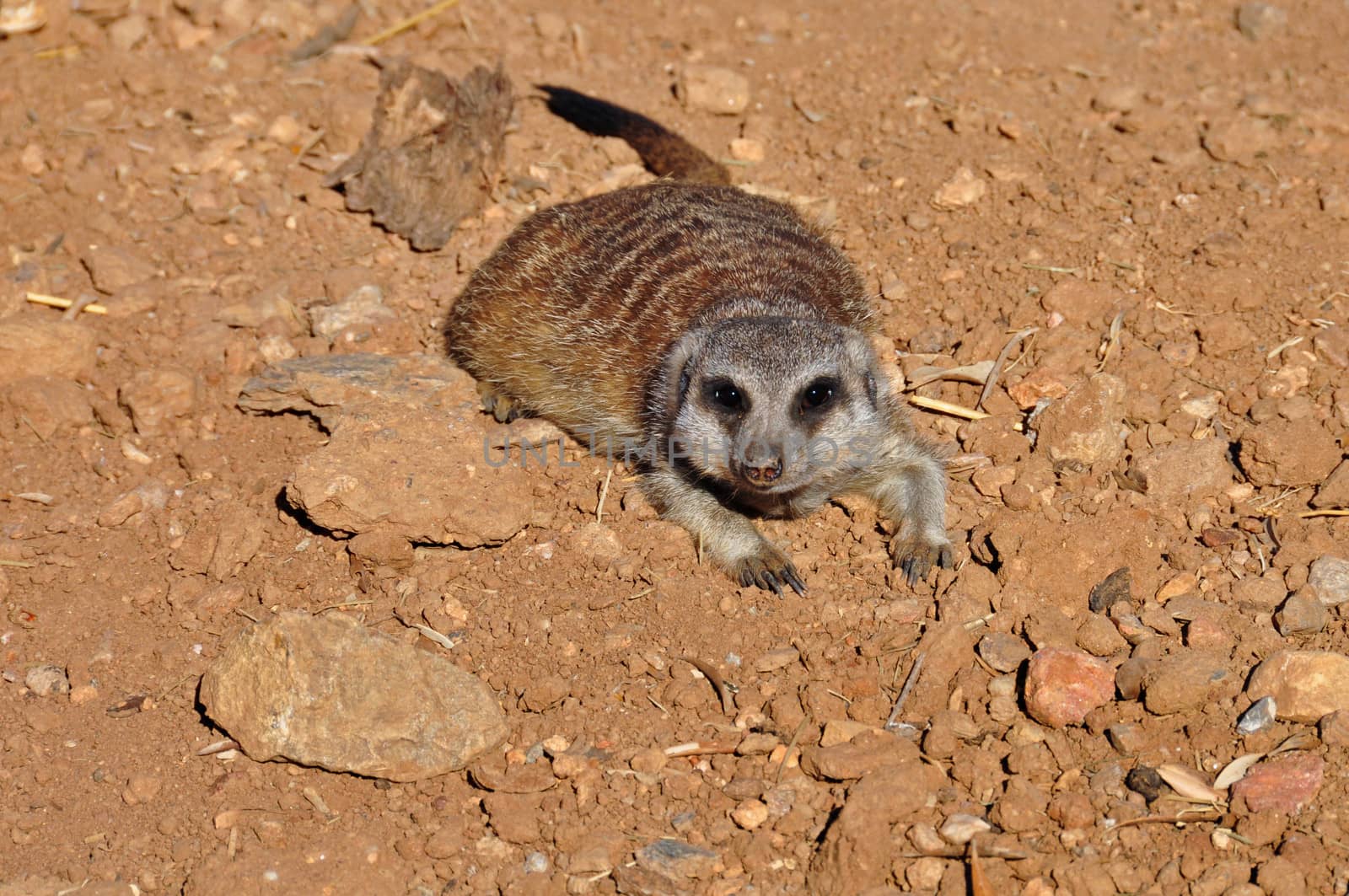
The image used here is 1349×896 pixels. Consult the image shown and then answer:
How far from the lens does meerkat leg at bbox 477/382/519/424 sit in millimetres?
4363

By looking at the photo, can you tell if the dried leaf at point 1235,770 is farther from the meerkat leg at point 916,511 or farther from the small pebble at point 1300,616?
the meerkat leg at point 916,511

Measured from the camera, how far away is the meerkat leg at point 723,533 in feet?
11.5

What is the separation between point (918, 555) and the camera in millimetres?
3477

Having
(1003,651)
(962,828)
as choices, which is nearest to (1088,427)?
(1003,651)

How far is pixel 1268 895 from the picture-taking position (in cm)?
239

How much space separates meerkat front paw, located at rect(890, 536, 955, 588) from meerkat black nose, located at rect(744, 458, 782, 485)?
1.60 ft

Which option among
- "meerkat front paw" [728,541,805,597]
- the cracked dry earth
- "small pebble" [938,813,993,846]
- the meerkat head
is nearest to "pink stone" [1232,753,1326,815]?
the cracked dry earth

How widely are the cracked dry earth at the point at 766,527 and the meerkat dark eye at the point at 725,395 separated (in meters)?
0.50

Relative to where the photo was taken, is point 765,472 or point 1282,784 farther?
point 765,472

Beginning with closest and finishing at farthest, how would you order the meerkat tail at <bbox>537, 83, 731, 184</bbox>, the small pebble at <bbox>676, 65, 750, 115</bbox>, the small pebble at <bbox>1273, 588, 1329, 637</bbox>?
the small pebble at <bbox>1273, 588, 1329, 637</bbox> < the meerkat tail at <bbox>537, 83, 731, 184</bbox> < the small pebble at <bbox>676, 65, 750, 115</bbox>

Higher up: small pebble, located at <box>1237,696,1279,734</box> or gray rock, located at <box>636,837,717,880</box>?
A: small pebble, located at <box>1237,696,1279,734</box>

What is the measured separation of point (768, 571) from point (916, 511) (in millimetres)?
510

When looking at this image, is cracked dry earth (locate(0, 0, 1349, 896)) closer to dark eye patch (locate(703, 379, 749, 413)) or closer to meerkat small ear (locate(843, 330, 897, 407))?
meerkat small ear (locate(843, 330, 897, 407))

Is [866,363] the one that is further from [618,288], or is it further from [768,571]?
[618,288]
